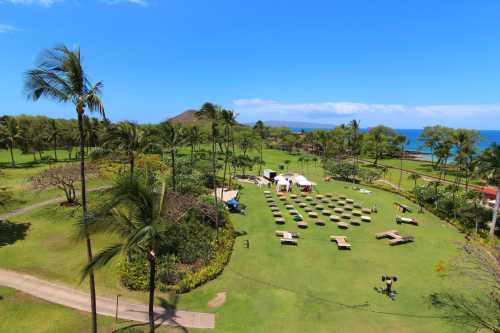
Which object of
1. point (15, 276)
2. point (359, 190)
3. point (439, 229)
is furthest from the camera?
point (359, 190)

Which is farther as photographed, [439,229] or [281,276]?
[439,229]

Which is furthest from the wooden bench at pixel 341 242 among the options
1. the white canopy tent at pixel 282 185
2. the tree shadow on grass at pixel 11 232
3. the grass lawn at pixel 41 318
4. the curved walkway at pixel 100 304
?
the tree shadow on grass at pixel 11 232

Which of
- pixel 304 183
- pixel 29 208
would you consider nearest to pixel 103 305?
pixel 29 208

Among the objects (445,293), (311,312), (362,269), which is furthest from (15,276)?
(445,293)

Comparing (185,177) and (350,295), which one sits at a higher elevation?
(185,177)

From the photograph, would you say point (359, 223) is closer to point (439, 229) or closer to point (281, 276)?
point (439, 229)

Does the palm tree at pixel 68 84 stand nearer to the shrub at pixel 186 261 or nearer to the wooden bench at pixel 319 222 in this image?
A: the shrub at pixel 186 261

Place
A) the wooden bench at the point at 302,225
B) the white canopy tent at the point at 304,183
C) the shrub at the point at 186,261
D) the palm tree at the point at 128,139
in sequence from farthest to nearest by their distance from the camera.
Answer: the white canopy tent at the point at 304,183 → the wooden bench at the point at 302,225 → the palm tree at the point at 128,139 → the shrub at the point at 186,261
